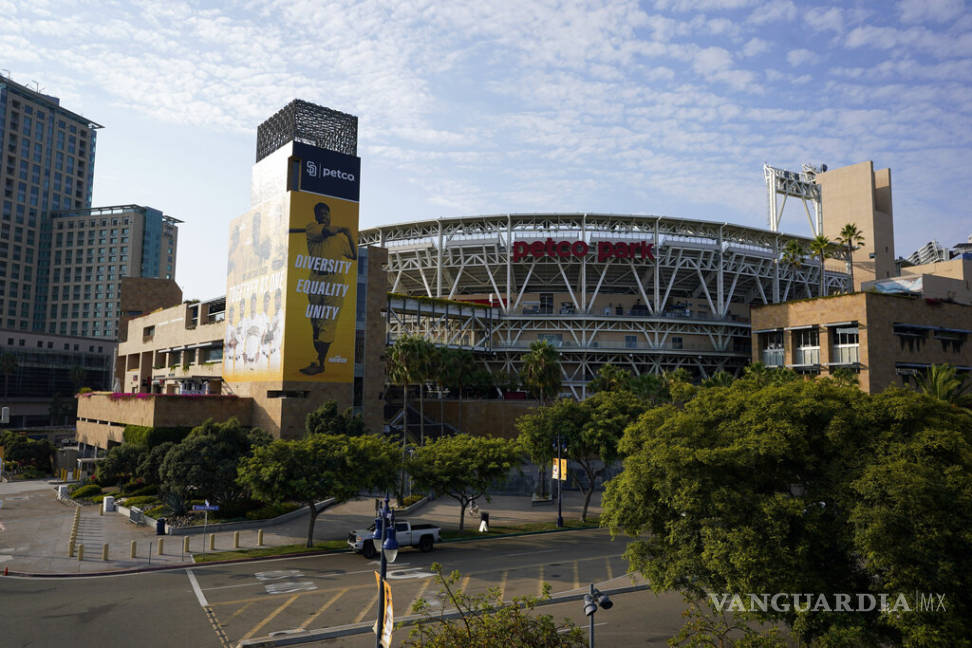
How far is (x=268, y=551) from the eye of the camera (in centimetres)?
3700

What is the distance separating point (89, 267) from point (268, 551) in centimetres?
16539

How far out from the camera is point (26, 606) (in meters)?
26.3

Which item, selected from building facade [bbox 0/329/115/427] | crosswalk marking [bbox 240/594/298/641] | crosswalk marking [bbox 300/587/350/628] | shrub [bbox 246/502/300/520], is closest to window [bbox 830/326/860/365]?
shrub [bbox 246/502/300/520]

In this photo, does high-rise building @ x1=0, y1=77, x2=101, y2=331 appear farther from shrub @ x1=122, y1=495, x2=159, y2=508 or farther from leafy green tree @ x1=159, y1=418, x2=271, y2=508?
leafy green tree @ x1=159, y1=418, x2=271, y2=508

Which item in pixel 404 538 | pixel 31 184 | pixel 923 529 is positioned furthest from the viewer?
pixel 31 184

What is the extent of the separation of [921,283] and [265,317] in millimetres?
76259

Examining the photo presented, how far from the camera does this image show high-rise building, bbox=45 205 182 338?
170m

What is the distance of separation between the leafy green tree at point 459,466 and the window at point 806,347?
49.7 meters

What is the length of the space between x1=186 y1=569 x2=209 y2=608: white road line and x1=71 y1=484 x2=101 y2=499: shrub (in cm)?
3207

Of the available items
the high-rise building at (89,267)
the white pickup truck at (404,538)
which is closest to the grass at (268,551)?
the white pickup truck at (404,538)

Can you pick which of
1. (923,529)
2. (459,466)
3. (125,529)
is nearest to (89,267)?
(125,529)

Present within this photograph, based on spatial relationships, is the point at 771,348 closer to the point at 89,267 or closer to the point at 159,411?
the point at 159,411

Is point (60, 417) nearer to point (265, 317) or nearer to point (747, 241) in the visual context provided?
point (265, 317)

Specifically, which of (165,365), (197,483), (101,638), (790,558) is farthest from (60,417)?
(790,558)
